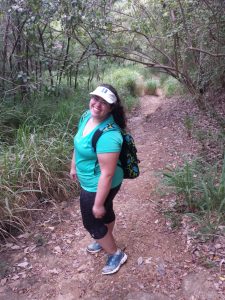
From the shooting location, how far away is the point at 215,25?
262 inches

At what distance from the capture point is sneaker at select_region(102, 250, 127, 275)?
9.94ft

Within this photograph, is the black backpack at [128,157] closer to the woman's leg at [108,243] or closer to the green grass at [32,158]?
the woman's leg at [108,243]

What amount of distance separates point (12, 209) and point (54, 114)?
2.94 meters

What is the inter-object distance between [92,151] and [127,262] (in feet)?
4.27

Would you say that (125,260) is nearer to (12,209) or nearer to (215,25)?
(12,209)

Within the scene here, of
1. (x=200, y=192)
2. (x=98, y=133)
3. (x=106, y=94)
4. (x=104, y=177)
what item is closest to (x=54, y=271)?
(x=104, y=177)

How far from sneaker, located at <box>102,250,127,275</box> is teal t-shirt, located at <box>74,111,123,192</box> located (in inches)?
32.2

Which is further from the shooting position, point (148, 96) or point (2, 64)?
point (148, 96)

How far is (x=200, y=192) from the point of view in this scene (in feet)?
11.7

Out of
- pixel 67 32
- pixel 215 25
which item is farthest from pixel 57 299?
pixel 215 25

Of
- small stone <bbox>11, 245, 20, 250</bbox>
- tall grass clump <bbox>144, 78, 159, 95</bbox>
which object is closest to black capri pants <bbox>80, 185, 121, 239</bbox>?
small stone <bbox>11, 245, 20, 250</bbox>

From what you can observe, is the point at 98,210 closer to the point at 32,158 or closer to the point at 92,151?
the point at 92,151

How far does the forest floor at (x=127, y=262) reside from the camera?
110 inches

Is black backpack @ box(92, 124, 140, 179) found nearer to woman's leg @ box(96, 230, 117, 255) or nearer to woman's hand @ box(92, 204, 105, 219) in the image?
woman's hand @ box(92, 204, 105, 219)
